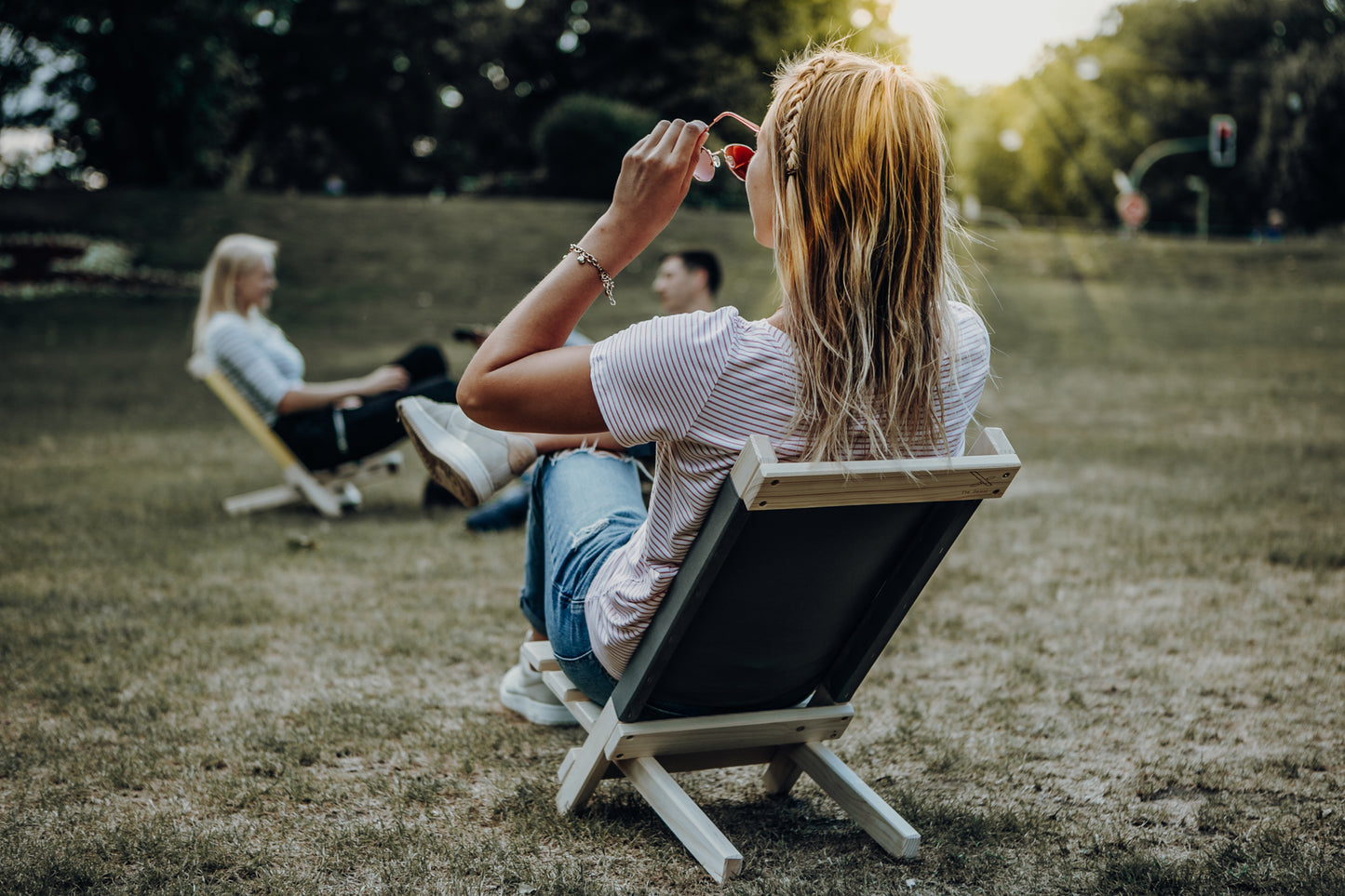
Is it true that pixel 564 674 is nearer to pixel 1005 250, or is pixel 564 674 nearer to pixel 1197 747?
pixel 1197 747

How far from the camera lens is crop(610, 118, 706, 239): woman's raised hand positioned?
1984 millimetres

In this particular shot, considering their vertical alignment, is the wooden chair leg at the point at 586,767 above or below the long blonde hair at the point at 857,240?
below

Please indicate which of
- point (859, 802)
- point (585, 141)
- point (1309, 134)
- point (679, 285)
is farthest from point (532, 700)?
point (1309, 134)

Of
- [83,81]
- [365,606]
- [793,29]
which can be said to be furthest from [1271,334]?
[83,81]

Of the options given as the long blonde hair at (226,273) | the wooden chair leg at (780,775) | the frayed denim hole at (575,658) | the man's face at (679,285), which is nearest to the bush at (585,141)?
the long blonde hair at (226,273)

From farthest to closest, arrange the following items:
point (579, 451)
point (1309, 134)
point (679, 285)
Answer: point (1309, 134) < point (679, 285) < point (579, 451)

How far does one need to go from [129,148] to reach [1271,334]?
25986 millimetres

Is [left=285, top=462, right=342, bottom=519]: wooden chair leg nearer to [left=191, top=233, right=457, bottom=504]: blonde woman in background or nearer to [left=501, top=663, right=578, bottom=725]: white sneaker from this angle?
[left=191, top=233, right=457, bottom=504]: blonde woman in background

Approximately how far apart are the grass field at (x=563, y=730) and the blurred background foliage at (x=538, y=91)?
25.2ft

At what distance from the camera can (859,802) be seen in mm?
2559

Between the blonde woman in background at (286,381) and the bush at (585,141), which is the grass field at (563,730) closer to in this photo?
the blonde woman in background at (286,381)

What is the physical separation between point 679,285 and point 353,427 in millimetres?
2102

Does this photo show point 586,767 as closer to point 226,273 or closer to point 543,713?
point 543,713

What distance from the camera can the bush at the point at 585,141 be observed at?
82.5 feet
